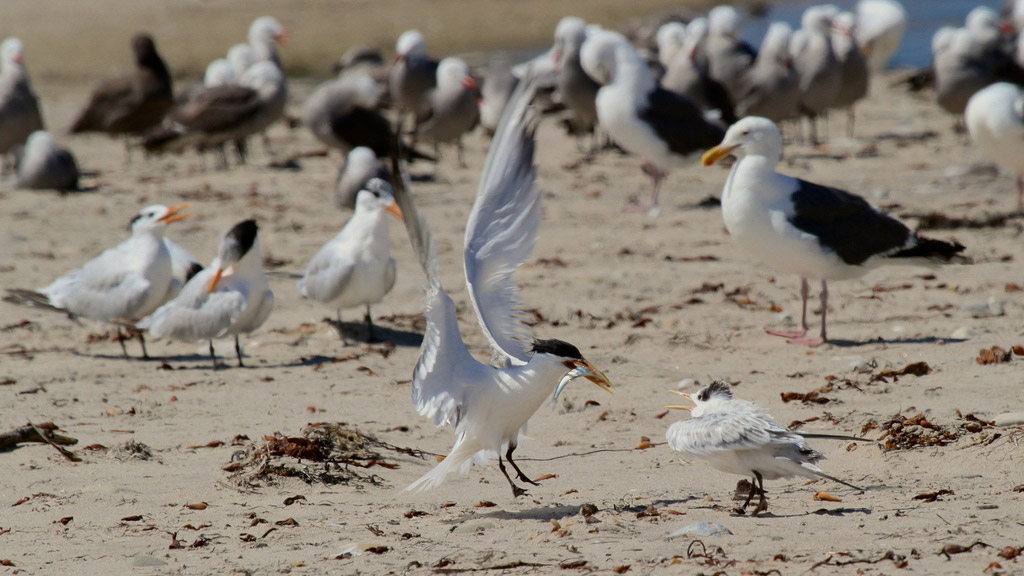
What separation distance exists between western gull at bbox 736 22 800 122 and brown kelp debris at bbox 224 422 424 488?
954cm

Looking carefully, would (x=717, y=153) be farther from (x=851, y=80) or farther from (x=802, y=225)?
(x=851, y=80)

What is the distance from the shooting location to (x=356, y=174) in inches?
403

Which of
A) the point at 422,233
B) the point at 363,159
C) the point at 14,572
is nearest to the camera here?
the point at 14,572

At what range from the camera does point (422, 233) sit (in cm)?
399

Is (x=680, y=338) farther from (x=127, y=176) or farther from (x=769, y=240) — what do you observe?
(x=127, y=176)

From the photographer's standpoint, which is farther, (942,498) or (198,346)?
(198,346)

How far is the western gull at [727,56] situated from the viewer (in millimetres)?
15164

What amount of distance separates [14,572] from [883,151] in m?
11.4

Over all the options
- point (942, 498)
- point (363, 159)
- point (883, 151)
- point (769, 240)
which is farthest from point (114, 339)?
point (883, 151)

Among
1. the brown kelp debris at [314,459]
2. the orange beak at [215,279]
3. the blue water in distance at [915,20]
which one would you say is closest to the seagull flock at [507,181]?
the orange beak at [215,279]

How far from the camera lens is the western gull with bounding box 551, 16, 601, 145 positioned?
13.4 m

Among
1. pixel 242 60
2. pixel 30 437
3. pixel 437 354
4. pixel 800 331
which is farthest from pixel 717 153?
pixel 242 60

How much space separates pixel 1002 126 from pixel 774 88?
4.23 meters

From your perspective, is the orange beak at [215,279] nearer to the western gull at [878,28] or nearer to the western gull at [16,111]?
the western gull at [16,111]
